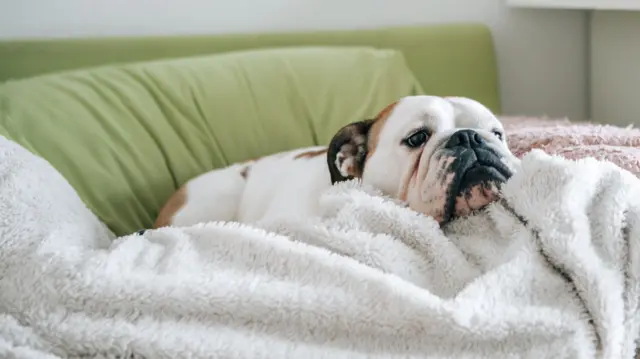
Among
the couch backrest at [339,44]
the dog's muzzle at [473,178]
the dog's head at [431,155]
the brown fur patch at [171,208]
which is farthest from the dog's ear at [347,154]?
the couch backrest at [339,44]

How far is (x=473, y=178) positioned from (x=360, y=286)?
0.88ft

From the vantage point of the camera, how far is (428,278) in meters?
0.90

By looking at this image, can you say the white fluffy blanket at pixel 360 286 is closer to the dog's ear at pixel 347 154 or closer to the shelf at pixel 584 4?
the dog's ear at pixel 347 154

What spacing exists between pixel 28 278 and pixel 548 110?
1.95 m

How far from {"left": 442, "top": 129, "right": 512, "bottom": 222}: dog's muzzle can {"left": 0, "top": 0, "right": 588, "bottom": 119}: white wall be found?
1150 mm

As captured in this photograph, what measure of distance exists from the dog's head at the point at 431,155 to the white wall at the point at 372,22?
895 millimetres

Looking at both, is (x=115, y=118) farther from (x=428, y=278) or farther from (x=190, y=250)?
(x=428, y=278)

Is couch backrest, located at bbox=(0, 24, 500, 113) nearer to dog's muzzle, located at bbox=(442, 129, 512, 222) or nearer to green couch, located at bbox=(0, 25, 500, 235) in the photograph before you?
green couch, located at bbox=(0, 25, 500, 235)

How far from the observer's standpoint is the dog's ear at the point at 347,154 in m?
1.23

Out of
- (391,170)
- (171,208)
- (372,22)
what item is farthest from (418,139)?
(372,22)

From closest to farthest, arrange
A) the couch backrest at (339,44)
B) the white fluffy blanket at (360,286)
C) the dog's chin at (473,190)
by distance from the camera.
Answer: the white fluffy blanket at (360,286)
the dog's chin at (473,190)
the couch backrest at (339,44)

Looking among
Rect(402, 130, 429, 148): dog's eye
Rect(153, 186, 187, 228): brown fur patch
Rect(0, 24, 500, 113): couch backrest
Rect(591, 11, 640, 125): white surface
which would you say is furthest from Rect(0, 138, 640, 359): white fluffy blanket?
Rect(591, 11, 640, 125): white surface

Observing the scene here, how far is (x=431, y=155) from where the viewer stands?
1.09 m

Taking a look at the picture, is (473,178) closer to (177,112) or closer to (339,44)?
(177,112)
